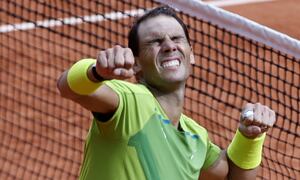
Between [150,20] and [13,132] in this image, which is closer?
[150,20]

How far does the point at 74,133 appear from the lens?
6285 millimetres

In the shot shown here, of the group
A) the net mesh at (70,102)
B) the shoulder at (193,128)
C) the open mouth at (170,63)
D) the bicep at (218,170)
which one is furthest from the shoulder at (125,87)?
the net mesh at (70,102)

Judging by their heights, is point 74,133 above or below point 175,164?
below

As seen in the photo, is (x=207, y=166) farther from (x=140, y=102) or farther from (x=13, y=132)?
(x=13, y=132)

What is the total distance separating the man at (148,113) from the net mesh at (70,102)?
6.25ft

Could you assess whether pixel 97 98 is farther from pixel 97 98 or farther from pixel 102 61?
pixel 102 61

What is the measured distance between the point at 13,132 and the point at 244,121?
3.48 meters

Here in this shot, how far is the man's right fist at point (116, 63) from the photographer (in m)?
2.49

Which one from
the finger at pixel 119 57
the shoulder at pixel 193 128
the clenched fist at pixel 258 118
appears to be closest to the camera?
the finger at pixel 119 57

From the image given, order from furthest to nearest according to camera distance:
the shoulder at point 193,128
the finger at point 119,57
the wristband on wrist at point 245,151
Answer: the wristband on wrist at point 245,151 < the shoulder at point 193,128 < the finger at point 119,57

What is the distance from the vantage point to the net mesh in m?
5.83

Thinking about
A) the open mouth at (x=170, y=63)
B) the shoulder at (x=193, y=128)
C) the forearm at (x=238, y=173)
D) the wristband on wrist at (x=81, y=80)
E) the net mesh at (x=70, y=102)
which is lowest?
the net mesh at (x=70, y=102)

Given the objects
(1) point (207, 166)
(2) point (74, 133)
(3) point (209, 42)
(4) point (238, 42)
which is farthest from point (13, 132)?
(1) point (207, 166)

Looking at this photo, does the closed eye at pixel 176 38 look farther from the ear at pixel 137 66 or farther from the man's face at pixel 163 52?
the ear at pixel 137 66
